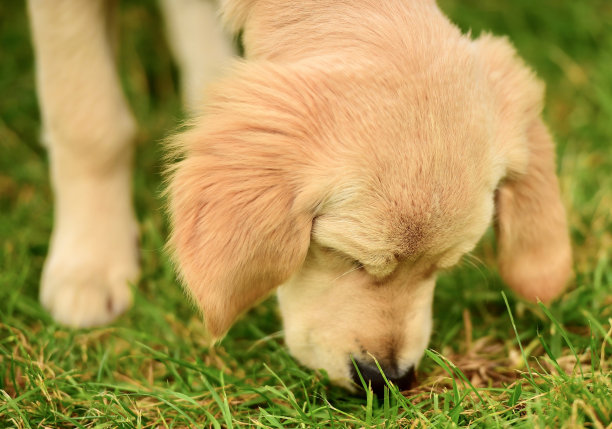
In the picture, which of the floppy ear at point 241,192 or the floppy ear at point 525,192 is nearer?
the floppy ear at point 241,192

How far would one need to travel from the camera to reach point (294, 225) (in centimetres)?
202

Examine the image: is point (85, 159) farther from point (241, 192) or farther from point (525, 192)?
point (525, 192)

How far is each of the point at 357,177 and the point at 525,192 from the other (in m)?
0.71

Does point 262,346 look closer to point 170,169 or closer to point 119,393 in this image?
point 119,393

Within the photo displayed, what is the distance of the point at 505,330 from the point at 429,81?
1197 millimetres

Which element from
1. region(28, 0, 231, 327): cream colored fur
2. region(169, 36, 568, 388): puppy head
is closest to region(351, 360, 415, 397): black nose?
region(169, 36, 568, 388): puppy head

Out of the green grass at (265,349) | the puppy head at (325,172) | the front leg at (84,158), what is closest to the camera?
the puppy head at (325,172)

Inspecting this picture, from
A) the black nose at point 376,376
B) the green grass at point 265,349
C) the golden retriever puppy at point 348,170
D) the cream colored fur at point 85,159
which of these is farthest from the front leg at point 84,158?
the black nose at point 376,376

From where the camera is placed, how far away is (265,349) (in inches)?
105

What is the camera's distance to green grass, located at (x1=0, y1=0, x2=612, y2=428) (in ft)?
7.11

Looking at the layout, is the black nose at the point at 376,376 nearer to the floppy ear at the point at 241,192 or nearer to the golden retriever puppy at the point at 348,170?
the golden retriever puppy at the point at 348,170

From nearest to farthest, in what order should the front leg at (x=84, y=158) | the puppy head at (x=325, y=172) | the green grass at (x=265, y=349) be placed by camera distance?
the puppy head at (x=325, y=172) → the green grass at (x=265, y=349) → the front leg at (x=84, y=158)

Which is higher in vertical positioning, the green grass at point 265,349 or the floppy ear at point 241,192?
the floppy ear at point 241,192

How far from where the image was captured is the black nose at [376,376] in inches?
86.1
